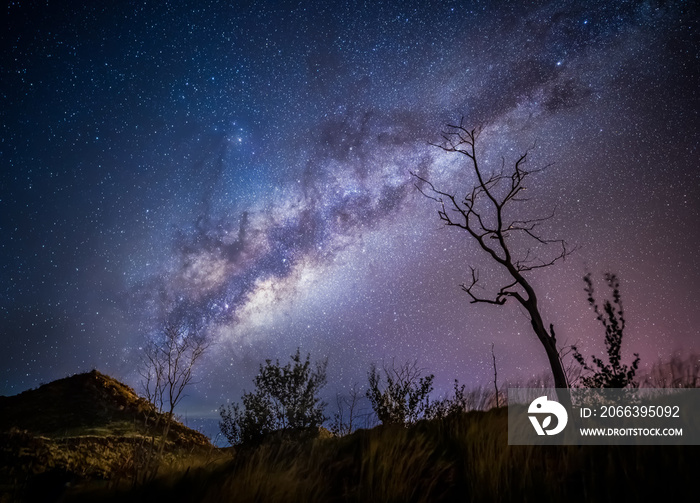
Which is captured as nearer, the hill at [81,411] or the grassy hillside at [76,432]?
the grassy hillside at [76,432]

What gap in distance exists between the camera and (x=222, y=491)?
290cm

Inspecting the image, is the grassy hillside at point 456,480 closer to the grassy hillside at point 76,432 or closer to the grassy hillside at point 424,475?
the grassy hillside at point 424,475

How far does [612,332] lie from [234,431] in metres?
17.9

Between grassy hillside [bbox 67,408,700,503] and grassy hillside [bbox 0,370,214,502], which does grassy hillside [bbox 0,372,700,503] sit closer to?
grassy hillside [bbox 67,408,700,503]

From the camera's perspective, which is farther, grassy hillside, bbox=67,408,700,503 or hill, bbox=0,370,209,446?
hill, bbox=0,370,209,446

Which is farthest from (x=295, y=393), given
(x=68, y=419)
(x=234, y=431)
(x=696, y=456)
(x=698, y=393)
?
(x=696, y=456)

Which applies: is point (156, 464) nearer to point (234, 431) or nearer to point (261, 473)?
point (261, 473)

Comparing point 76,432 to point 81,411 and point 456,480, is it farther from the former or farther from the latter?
point 456,480

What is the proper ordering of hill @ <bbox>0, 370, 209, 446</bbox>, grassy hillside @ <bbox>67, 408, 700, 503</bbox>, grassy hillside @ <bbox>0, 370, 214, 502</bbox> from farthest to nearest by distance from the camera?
hill @ <bbox>0, 370, 209, 446</bbox> → grassy hillside @ <bbox>0, 370, 214, 502</bbox> → grassy hillside @ <bbox>67, 408, 700, 503</bbox>

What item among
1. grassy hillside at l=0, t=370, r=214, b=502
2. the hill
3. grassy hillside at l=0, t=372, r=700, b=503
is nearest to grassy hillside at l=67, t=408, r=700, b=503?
grassy hillside at l=0, t=372, r=700, b=503

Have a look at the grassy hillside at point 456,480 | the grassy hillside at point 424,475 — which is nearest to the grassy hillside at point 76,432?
the grassy hillside at point 424,475

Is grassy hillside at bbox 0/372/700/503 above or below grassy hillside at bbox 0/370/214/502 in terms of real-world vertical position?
above

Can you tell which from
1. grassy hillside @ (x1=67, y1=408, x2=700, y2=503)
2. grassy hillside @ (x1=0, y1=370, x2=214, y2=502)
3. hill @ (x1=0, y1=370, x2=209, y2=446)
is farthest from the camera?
hill @ (x1=0, y1=370, x2=209, y2=446)

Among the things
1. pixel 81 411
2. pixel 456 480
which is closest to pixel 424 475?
pixel 456 480
